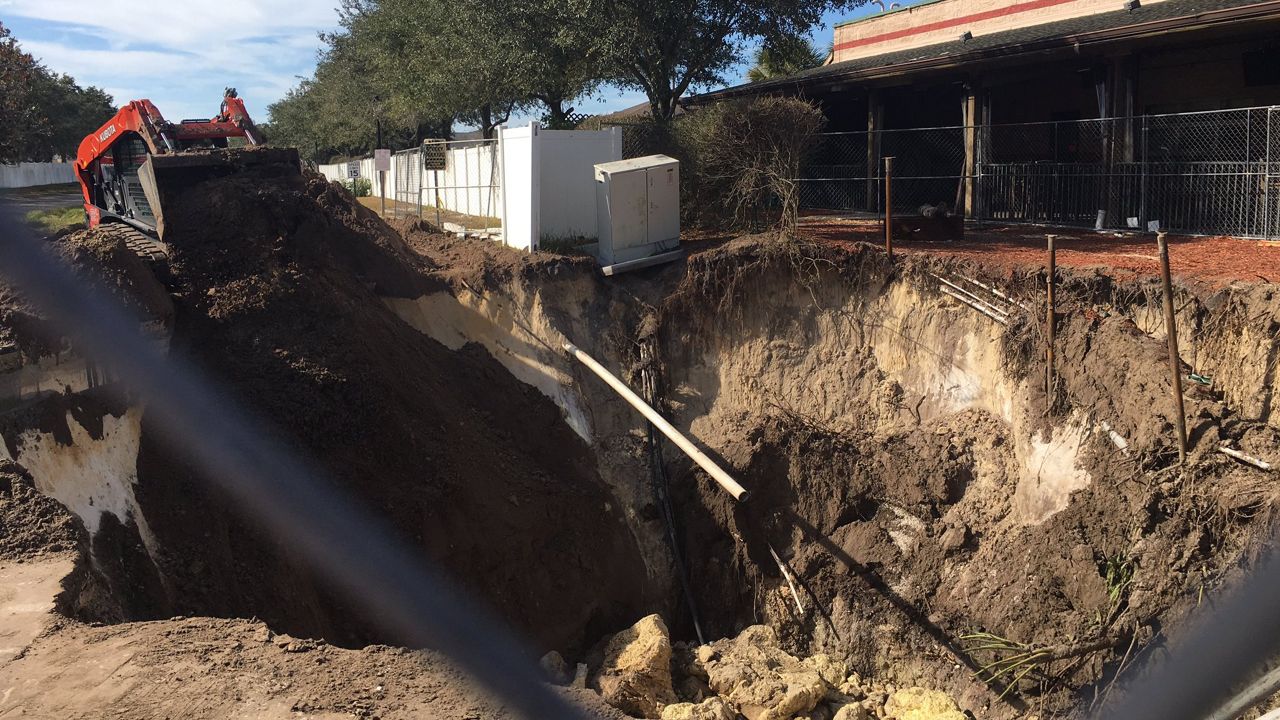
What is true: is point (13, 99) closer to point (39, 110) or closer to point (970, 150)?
point (39, 110)

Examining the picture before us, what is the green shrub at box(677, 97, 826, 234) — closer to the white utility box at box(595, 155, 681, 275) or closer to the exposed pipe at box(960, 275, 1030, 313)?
the white utility box at box(595, 155, 681, 275)

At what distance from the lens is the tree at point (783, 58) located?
19.1 meters

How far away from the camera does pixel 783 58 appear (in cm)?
2047

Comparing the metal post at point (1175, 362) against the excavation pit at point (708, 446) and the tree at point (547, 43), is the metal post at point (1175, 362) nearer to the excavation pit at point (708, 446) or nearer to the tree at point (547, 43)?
the excavation pit at point (708, 446)

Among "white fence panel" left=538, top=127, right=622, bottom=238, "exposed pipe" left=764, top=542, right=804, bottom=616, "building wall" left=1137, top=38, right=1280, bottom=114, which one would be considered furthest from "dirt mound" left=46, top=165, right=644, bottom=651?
"building wall" left=1137, top=38, right=1280, bottom=114

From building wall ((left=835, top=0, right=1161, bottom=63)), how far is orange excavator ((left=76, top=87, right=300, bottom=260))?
1597 cm

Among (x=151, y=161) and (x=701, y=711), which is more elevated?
(x=151, y=161)

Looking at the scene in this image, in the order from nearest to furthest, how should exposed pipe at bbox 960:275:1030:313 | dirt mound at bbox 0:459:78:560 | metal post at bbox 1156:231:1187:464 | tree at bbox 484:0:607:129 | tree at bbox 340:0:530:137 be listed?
dirt mound at bbox 0:459:78:560 → metal post at bbox 1156:231:1187:464 → exposed pipe at bbox 960:275:1030:313 → tree at bbox 484:0:607:129 → tree at bbox 340:0:530:137

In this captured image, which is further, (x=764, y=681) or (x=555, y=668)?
(x=555, y=668)

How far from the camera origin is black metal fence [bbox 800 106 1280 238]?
13406 mm

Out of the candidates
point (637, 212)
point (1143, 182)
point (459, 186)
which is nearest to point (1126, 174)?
point (1143, 182)

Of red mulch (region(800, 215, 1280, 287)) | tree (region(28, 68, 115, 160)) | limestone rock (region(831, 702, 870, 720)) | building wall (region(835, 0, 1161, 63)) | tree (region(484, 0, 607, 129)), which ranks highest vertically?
tree (region(28, 68, 115, 160))

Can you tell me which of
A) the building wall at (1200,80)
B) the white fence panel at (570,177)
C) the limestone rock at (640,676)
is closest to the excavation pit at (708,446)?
the limestone rock at (640,676)

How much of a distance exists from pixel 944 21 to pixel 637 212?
12.9 meters
